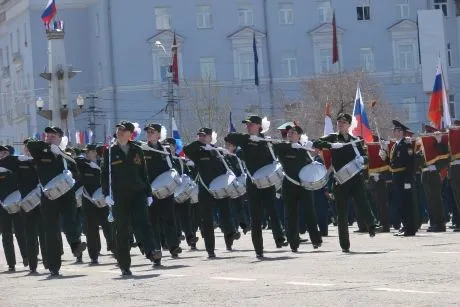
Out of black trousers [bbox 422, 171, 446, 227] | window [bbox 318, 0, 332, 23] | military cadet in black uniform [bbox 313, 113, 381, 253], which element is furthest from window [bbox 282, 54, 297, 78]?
military cadet in black uniform [bbox 313, 113, 381, 253]

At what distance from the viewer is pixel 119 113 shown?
318ft

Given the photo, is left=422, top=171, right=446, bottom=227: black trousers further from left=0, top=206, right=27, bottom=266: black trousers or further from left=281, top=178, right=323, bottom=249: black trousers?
left=0, top=206, right=27, bottom=266: black trousers

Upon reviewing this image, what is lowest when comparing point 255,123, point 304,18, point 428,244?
point 428,244

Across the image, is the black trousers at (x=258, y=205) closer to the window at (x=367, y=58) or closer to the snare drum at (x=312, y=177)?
the snare drum at (x=312, y=177)

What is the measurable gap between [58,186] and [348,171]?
13.5ft

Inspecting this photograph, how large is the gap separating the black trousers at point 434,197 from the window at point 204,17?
67.7 metres

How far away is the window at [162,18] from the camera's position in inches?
3809

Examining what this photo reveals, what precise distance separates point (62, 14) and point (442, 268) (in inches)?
3320

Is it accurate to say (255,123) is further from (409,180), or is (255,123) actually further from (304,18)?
(304,18)

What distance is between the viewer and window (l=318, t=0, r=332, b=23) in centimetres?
9788

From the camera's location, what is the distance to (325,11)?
322 feet

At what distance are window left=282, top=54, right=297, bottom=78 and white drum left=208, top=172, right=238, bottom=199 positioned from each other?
71.6m

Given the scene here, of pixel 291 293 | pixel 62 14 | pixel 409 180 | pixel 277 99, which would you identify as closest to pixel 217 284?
pixel 291 293

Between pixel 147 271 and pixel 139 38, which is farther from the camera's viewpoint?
pixel 139 38
